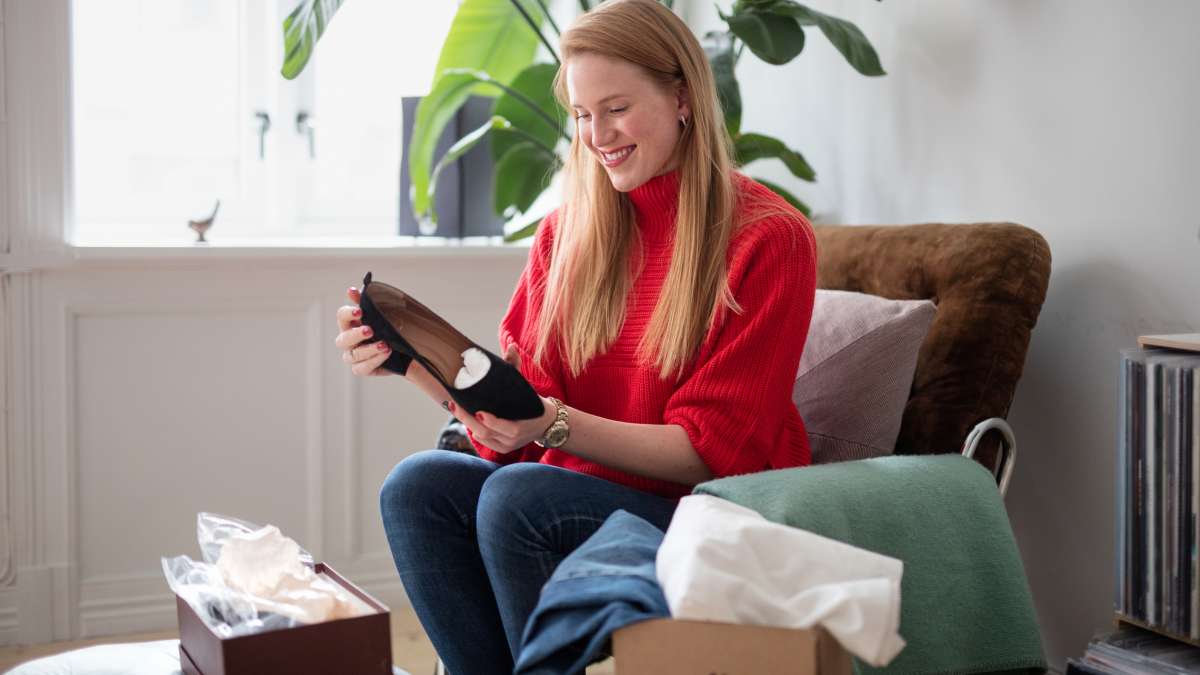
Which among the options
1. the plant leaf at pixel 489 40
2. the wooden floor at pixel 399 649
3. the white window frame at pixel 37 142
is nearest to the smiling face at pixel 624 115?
the plant leaf at pixel 489 40

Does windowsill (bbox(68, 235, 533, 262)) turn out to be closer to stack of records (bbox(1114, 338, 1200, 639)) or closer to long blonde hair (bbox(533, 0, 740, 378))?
long blonde hair (bbox(533, 0, 740, 378))

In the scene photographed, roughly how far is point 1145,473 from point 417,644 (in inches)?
59.3

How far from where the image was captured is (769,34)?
84.5 inches

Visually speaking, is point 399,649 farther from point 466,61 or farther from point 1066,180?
point 1066,180

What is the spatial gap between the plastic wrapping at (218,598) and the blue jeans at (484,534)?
196mm

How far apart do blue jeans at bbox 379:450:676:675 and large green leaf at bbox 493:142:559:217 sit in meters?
1.02

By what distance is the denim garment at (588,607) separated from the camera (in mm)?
1105

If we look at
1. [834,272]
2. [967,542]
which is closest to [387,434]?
[834,272]

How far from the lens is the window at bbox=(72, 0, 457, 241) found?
2.68 meters

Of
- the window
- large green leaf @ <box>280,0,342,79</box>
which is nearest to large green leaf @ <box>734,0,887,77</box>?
large green leaf @ <box>280,0,342,79</box>

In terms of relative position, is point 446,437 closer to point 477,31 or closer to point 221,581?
point 221,581

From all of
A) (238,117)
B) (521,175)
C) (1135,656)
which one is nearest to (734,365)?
(1135,656)

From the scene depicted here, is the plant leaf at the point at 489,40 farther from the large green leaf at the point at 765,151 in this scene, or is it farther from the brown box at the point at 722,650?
the brown box at the point at 722,650

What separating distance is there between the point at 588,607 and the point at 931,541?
44 centimetres
